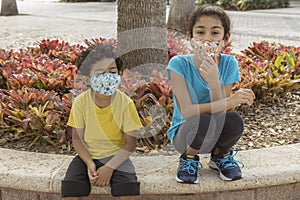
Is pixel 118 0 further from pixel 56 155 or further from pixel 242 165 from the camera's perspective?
pixel 242 165

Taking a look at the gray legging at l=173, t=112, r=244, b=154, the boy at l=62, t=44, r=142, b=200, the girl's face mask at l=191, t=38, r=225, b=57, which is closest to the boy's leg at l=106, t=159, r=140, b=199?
the boy at l=62, t=44, r=142, b=200

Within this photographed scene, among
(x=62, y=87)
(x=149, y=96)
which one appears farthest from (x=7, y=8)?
(x=149, y=96)

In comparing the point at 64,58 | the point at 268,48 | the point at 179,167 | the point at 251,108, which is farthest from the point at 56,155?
the point at 268,48

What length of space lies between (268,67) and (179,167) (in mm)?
2111

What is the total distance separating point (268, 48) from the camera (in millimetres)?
5188

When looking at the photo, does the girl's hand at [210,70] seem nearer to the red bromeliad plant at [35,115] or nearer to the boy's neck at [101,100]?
the boy's neck at [101,100]

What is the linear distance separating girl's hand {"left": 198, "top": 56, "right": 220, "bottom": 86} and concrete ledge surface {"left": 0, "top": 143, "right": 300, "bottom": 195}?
0.52 metres

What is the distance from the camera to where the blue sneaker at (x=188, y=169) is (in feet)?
8.23

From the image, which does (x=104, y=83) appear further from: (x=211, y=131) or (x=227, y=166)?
(x=227, y=166)

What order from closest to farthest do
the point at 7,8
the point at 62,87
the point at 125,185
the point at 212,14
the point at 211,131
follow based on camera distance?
the point at 125,185
the point at 211,131
the point at 212,14
the point at 62,87
the point at 7,8

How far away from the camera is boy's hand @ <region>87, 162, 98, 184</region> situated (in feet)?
8.03

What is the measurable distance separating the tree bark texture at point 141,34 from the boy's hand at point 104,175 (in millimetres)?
1636

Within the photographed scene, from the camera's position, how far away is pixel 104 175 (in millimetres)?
2461

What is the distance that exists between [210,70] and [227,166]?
536mm
